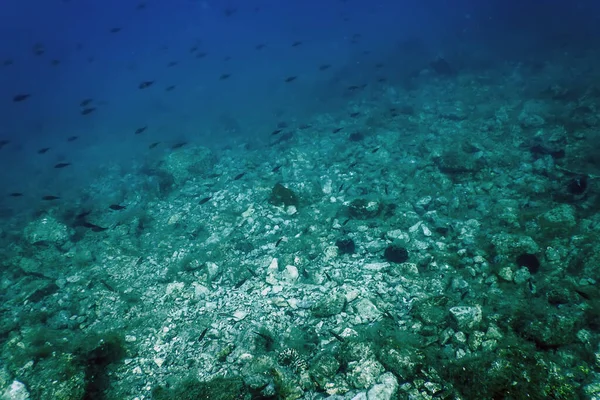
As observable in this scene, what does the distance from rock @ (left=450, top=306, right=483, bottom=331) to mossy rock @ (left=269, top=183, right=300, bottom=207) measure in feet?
17.8

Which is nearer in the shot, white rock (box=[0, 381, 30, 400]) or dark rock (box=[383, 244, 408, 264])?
white rock (box=[0, 381, 30, 400])

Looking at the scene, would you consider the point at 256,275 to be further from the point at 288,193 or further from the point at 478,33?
the point at 478,33

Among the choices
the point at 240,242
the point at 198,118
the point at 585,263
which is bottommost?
the point at 198,118

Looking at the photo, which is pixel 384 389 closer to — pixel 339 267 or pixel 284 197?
pixel 339 267

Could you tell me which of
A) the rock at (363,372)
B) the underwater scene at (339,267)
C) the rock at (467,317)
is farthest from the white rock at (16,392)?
the rock at (467,317)

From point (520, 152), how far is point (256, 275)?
30.9ft

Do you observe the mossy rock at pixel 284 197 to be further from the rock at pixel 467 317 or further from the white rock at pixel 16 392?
the white rock at pixel 16 392

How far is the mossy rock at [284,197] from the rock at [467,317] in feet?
17.8

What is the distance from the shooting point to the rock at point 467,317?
4.61 meters

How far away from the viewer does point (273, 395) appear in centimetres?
406

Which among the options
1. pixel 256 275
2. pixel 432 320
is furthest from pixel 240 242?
pixel 432 320

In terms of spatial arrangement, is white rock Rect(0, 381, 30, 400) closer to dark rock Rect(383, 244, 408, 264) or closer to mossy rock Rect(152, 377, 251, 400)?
mossy rock Rect(152, 377, 251, 400)

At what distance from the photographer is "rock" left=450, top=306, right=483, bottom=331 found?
4605 mm

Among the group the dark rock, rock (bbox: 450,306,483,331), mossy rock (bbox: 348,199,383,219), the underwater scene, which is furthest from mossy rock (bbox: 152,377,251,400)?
mossy rock (bbox: 348,199,383,219)
